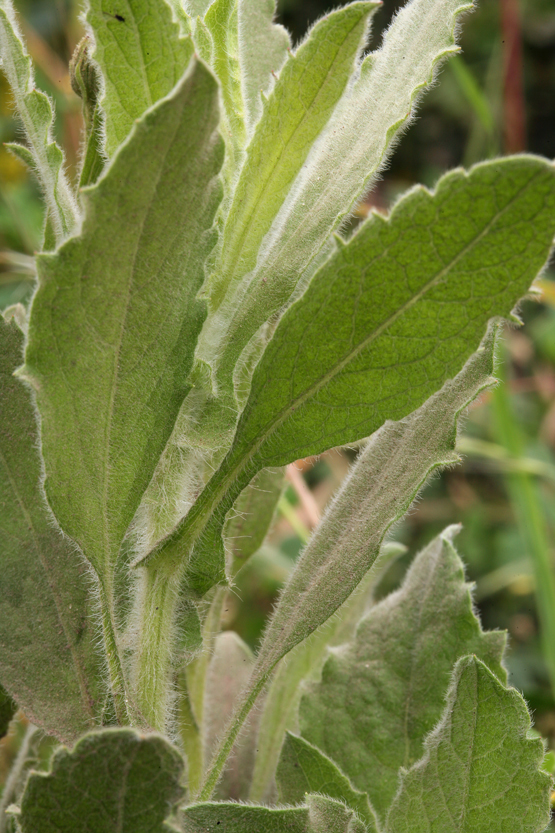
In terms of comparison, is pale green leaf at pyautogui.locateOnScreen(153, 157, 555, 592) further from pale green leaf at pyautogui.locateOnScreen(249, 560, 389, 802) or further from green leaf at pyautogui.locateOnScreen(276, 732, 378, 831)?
pale green leaf at pyautogui.locateOnScreen(249, 560, 389, 802)

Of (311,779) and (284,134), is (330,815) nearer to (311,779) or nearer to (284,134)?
(311,779)

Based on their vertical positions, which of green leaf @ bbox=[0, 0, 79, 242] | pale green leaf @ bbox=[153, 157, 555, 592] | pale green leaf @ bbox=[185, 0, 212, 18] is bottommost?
pale green leaf @ bbox=[153, 157, 555, 592]

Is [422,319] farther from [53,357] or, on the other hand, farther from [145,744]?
[145,744]

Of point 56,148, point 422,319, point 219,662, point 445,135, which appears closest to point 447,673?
point 219,662

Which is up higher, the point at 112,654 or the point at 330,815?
the point at 112,654

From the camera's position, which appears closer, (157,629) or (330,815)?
(330,815)

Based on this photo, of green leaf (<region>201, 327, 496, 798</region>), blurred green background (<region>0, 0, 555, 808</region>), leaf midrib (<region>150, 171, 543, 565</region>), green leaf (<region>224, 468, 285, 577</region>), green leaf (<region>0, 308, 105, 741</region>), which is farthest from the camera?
blurred green background (<region>0, 0, 555, 808</region>)

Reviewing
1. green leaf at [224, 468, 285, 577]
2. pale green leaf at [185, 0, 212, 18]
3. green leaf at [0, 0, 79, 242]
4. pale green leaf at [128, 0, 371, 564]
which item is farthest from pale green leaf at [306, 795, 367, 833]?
pale green leaf at [185, 0, 212, 18]

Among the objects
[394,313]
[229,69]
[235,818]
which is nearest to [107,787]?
[235,818]
